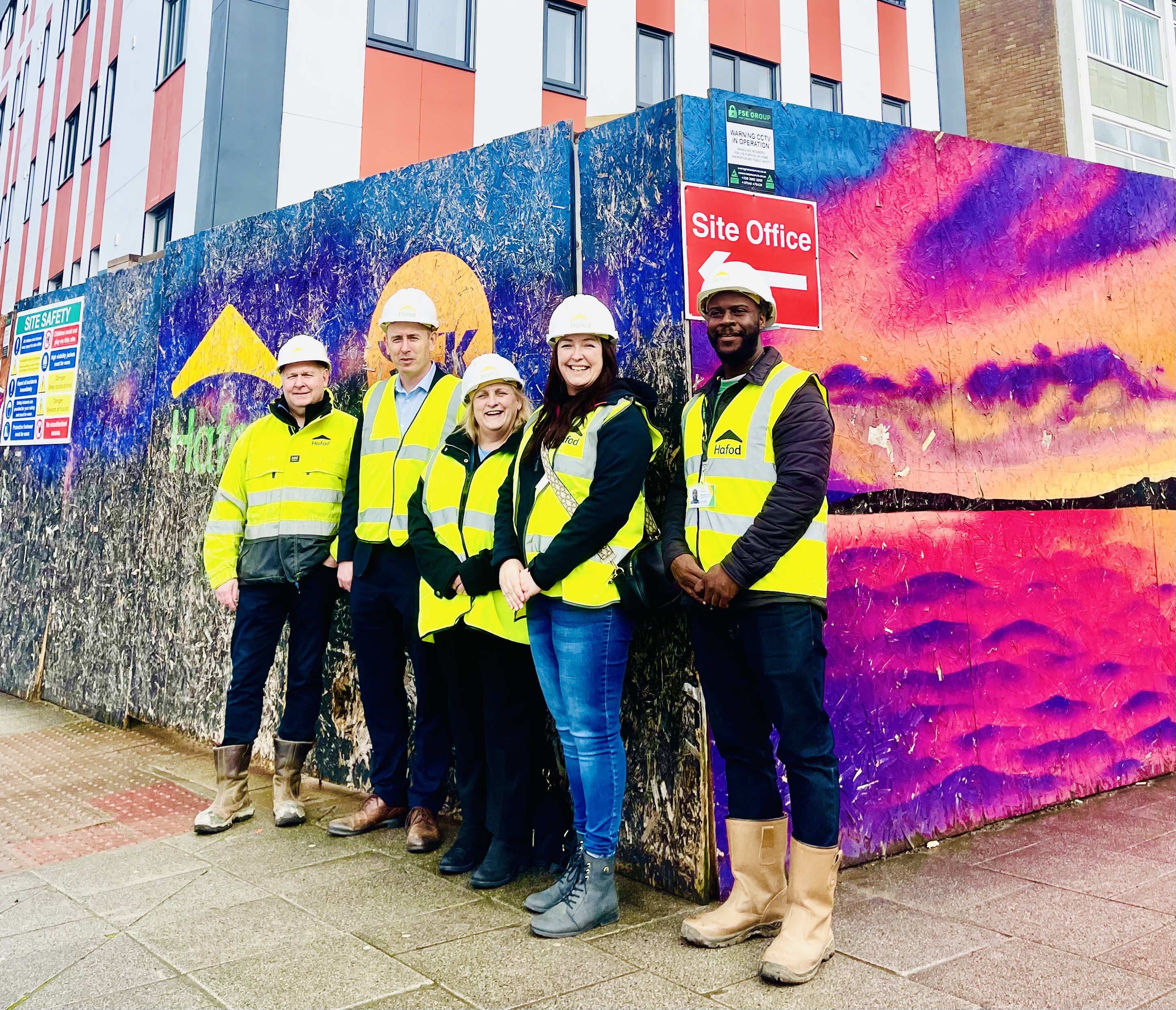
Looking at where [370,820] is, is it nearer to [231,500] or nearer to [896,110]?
[231,500]

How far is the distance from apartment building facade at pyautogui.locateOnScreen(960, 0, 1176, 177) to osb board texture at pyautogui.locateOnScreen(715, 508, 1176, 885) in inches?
756

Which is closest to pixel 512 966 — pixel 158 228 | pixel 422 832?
pixel 422 832

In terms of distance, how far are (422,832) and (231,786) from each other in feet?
3.63

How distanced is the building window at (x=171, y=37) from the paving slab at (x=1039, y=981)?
41.1ft

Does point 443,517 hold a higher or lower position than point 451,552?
higher

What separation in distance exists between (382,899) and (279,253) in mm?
3763

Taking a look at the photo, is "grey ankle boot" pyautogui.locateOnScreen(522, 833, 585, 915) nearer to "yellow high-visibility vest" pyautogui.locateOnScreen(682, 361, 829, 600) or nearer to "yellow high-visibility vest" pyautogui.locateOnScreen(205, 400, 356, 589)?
"yellow high-visibility vest" pyautogui.locateOnScreen(682, 361, 829, 600)

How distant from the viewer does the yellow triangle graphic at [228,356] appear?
19.3ft

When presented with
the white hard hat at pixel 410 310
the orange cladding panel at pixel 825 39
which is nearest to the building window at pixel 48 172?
the orange cladding panel at pixel 825 39

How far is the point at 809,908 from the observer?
3205 mm

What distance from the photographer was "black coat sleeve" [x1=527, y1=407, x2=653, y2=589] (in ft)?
11.3

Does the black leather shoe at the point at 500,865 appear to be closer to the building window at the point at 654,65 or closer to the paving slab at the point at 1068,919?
the paving slab at the point at 1068,919

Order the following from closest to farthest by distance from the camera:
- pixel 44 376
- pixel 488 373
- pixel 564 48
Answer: pixel 488 373
pixel 44 376
pixel 564 48

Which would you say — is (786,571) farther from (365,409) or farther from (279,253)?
(279,253)
